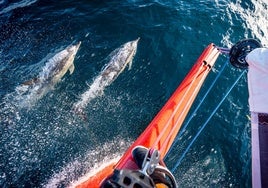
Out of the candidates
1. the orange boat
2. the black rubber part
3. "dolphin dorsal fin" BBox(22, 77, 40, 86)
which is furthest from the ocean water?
the black rubber part

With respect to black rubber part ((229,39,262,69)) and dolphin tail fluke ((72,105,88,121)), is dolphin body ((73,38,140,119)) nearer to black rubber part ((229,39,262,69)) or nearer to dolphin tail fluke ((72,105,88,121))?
dolphin tail fluke ((72,105,88,121))

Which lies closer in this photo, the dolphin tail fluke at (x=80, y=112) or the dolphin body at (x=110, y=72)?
the dolphin tail fluke at (x=80, y=112)

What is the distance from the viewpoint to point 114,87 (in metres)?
11.1

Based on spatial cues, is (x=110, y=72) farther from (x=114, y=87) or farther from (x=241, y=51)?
(x=241, y=51)

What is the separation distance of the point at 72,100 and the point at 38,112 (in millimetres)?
1198

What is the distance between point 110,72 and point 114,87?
0.61 m

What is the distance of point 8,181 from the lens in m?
8.30

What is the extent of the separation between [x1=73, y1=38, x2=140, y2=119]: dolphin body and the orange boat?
3.32 meters

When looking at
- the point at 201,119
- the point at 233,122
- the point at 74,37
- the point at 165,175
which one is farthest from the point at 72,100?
the point at 165,175

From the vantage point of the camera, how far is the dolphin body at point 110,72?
10.6 meters

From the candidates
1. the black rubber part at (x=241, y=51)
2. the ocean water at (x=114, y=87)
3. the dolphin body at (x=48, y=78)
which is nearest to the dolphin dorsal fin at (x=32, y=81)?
the dolphin body at (x=48, y=78)

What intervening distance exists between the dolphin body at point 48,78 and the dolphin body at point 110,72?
48.9 inches

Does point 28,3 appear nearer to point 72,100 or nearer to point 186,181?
point 72,100

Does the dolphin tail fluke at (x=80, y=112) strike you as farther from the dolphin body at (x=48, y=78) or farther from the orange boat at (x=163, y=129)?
the orange boat at (x=163, y=129)
